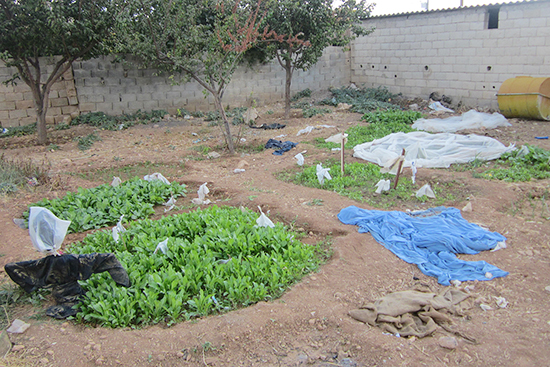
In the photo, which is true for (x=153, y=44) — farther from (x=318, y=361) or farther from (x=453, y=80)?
(x=453, y=80)

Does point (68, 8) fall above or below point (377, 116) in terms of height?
above

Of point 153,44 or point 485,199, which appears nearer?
point 485,199

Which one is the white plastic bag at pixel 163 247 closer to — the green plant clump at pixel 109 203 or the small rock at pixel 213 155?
the green plant clump at pixel 109 203

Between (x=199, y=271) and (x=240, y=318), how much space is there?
0.76 m

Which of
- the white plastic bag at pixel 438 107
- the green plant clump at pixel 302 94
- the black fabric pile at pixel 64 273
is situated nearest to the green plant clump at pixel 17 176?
the black fabric pile at pixel 64 273

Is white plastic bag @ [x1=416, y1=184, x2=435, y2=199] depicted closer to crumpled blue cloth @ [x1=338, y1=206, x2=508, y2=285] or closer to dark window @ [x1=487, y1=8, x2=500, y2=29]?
crumpled blue cloth @ [x1=338, y1=206, x2=508, y2=285]

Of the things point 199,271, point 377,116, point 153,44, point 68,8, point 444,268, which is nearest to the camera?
point 199,271

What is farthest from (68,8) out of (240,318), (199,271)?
(240,318)

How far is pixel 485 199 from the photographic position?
5629 millimetres

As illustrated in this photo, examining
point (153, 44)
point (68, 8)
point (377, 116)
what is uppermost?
point (68, 8)

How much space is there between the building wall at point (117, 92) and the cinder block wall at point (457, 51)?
417cm

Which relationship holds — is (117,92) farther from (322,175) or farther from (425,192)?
(425,192)

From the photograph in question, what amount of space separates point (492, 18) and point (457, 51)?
127cm

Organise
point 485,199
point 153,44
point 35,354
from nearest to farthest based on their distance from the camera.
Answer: point 35,354, point 485,199, point 153,44
